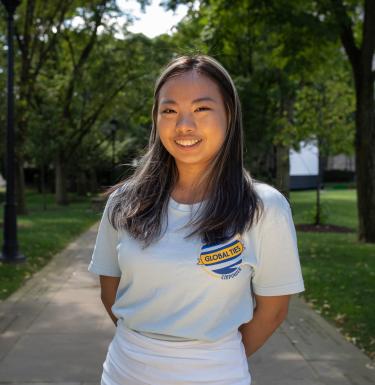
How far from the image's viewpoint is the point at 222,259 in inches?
72.1

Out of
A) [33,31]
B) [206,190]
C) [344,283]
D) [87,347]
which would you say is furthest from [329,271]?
[33,31]

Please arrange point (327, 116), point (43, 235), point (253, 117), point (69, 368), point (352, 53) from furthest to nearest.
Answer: point (253, 117) < point (327, 116) < point (43, 235) < point (352, 53) < point (69, 368)

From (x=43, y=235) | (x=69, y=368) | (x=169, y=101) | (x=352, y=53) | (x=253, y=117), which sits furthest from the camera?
(x=253, y=117)

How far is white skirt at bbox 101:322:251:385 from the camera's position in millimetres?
1794

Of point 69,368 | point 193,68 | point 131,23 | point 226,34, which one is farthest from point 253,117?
point 193,68

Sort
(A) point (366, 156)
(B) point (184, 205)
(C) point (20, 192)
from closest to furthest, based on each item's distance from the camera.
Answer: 1. (B) point (184, 205)
2. (A) point (366, 156)
3. (C) point (20, 192)

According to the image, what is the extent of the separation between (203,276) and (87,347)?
4.15 m

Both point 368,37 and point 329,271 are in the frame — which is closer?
point 329,271

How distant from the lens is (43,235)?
48.1ft

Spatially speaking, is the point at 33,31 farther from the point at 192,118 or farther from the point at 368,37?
the point at 192,118

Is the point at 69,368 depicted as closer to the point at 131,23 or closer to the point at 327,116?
the point at 327,116

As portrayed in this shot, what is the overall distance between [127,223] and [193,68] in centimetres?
54

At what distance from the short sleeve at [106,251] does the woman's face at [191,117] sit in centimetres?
34

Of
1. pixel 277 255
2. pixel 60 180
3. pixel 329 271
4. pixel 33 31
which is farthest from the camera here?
pixel 60 180
